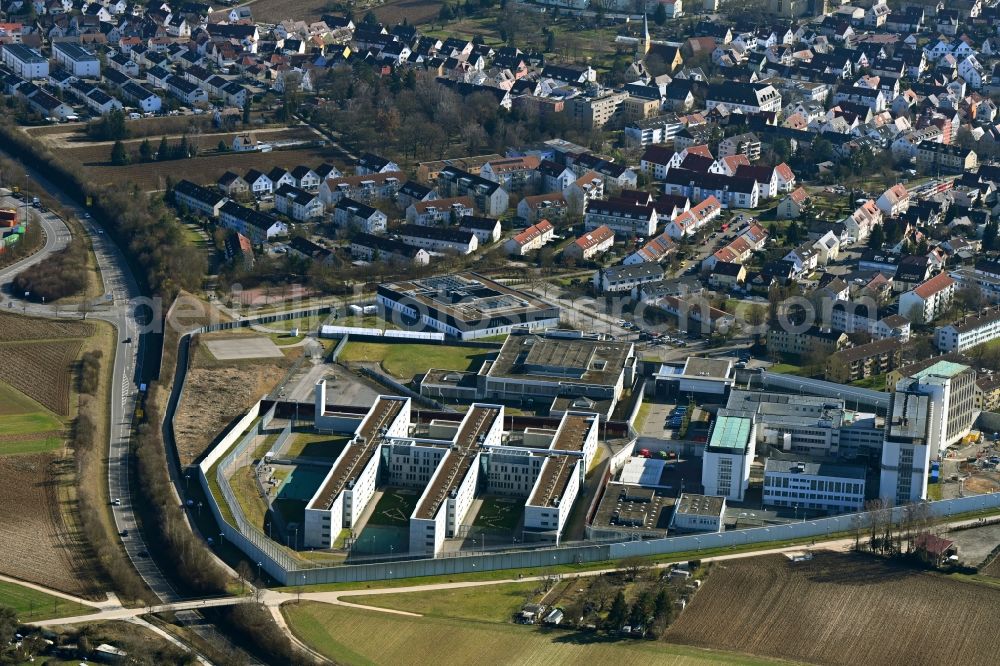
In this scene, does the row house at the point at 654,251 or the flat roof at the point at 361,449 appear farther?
the row house at the point at 654,251

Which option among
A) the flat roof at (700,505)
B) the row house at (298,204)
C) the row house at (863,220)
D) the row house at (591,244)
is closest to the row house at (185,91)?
the row house at (298,204)

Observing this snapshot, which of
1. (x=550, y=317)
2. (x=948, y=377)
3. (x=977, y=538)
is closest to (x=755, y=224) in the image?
(x=550, y=317)

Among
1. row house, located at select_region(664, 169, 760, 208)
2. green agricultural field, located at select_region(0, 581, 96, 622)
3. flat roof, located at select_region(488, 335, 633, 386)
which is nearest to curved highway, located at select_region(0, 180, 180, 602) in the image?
green agricultural field, located at select_region(0, 581, 96, 622)

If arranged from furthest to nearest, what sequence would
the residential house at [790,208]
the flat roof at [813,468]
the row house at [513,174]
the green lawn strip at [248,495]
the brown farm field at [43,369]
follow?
the row house at [513,174] → the residential house at [790,208] → the brown farm field at [43,369] → the flat roof at [813,468] → the green lawn strip at [248,495]

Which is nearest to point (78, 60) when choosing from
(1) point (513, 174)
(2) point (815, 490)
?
(1) point (513, 174)

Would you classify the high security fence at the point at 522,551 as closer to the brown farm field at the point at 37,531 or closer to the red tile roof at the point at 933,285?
the brown farm field at the point at 37,531
